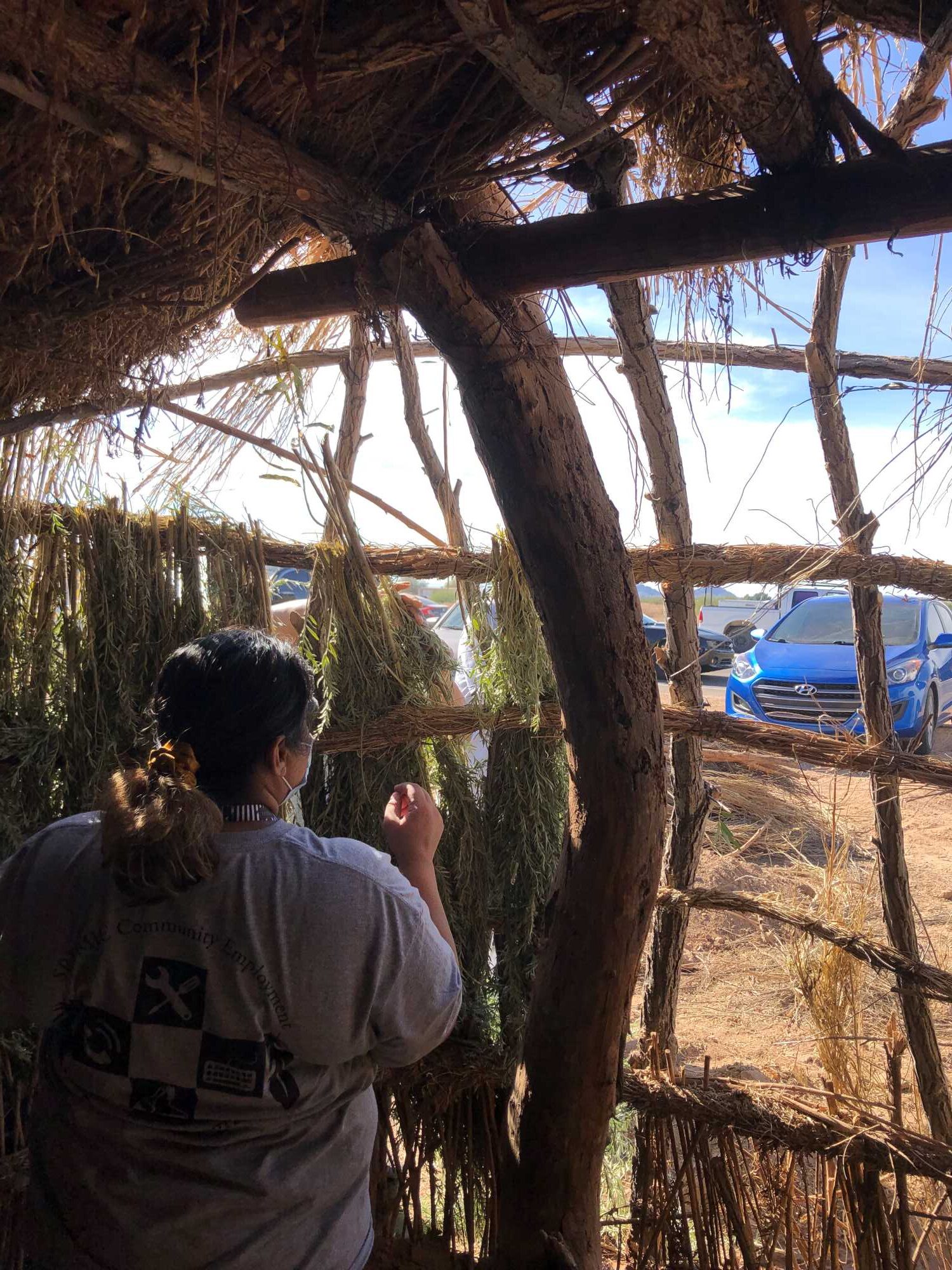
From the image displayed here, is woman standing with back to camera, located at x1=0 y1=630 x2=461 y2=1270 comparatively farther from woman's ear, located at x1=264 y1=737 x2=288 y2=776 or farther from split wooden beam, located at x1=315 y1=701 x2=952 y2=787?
split wooden beam, located at x1=315 y1=701 x2=952 y2=787

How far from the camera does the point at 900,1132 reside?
1730 mm

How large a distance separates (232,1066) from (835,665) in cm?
672

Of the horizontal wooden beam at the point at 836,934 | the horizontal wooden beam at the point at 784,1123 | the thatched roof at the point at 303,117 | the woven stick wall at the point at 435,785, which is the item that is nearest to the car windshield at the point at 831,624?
the woven stick wall at the point at 435,785

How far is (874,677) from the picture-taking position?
3088mm

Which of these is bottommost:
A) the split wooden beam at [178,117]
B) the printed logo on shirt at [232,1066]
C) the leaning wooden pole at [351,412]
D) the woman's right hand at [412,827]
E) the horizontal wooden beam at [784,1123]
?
the horizontal wooden beam at [784,1123]

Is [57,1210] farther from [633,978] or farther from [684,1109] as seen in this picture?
[684,1109]

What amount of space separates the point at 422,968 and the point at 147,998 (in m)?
0.31

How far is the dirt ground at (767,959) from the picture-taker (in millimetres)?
3529

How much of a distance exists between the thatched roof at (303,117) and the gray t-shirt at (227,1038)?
0.91 meters

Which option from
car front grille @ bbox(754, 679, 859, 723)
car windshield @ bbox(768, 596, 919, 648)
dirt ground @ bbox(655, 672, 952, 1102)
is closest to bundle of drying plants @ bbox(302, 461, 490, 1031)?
dirt ground @ bbox(655, 672, 952, 1102)

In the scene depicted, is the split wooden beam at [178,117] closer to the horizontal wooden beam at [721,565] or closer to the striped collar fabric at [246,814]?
the striped collar fabric at [246,814]

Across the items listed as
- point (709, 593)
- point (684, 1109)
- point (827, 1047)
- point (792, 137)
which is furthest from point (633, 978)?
point (709, 593)

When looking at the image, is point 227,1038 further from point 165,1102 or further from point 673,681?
point 673,681

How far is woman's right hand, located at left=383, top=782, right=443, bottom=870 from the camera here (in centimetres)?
126
